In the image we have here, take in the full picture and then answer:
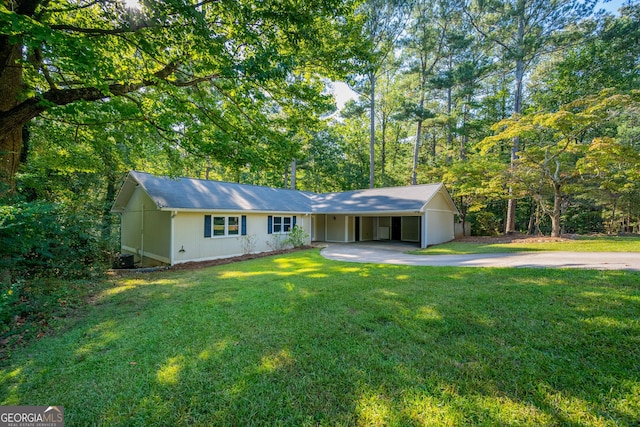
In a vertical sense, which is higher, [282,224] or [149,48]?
[149,48]

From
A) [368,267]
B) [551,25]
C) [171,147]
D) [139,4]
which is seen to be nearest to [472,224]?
[551,25]

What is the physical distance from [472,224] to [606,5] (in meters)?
15.1

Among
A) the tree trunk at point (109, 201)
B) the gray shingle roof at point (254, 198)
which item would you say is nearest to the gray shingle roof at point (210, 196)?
the gray shingle roof at point (254, 198)

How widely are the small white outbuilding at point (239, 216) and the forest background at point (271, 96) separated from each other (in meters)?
1.27

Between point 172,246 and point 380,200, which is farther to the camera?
point 380,200

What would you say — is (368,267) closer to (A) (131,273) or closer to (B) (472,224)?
(A) (131,273)

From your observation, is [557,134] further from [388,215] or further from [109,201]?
[109,201]

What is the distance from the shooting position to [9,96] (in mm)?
5715

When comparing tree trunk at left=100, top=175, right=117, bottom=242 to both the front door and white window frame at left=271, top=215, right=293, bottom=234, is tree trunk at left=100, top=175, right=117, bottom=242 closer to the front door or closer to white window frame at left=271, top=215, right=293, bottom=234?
white window frame at left=271, top=215, right=293, bottom=234

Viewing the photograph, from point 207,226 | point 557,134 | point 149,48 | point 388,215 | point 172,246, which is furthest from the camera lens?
point 388,215

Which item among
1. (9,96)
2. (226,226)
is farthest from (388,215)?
(9,96)

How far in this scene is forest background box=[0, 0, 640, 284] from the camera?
5590mm

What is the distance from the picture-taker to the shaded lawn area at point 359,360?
7.47 ft

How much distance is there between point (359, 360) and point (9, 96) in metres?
8.73
